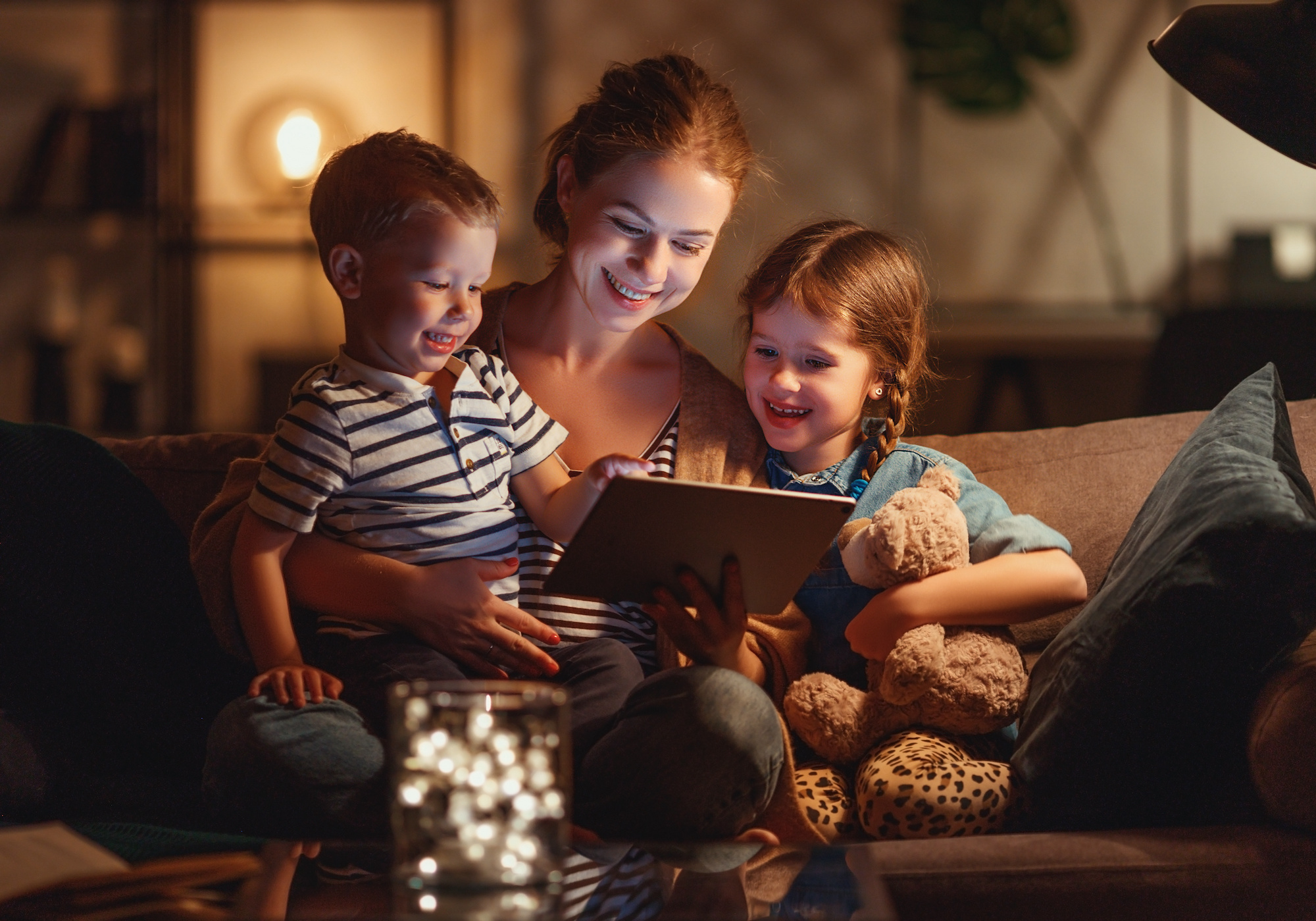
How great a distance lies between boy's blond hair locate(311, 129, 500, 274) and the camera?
1159mm

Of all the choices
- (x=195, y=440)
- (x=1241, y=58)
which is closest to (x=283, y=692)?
(x=195, y=440)

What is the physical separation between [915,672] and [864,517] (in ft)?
0.77

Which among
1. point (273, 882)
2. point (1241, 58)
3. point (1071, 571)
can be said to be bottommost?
point (273, 882)

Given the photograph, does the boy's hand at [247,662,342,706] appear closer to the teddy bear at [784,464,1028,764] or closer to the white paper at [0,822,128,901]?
the white paper at [0,822,128,901]

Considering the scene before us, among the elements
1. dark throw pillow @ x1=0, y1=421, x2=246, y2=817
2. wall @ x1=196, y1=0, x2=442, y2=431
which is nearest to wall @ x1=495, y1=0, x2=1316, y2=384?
wall @ x1=196, y1=0, x2=442, y2=431

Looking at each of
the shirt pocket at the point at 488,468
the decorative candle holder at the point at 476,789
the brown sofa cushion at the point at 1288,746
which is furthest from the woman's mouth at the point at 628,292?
the brown sofa cushion at the point at 1288,746

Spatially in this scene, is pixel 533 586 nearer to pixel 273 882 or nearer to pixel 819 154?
pixel 273 882

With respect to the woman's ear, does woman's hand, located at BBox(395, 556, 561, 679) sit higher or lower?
lower

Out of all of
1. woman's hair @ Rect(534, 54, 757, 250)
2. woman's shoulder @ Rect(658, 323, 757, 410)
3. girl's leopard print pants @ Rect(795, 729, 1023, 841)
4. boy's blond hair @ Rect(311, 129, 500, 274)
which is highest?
woman's hair @ Rect(534, 54, 757, 250)

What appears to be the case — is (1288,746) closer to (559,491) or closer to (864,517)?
(864,517)

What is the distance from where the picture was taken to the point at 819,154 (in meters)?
3.89

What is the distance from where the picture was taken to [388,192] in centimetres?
116

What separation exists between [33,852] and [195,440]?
0.84 metres

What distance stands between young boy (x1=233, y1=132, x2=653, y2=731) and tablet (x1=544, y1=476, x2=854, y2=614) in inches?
4.4
